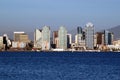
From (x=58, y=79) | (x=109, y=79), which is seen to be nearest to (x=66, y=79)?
(x=58, y=79)

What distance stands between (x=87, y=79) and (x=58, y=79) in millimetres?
4029

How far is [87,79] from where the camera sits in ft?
232

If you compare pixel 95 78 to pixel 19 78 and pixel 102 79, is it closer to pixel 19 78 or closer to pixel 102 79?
pixel 102 79

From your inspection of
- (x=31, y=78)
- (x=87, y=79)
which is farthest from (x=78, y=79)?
(x=31, y=78)

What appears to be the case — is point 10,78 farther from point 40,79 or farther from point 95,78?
point 95,78

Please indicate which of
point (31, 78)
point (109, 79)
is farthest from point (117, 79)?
point (31, 78)

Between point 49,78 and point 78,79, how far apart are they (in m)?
3.91

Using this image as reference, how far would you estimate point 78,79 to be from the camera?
70312mm

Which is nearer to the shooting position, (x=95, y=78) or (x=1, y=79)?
(x=1, y=79)

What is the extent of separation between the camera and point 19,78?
69.8 meters

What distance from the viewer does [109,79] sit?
7125 centimetres

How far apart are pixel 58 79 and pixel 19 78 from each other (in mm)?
5157

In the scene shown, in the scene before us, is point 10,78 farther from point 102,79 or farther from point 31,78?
point 102,79

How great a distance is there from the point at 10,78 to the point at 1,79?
233cm
